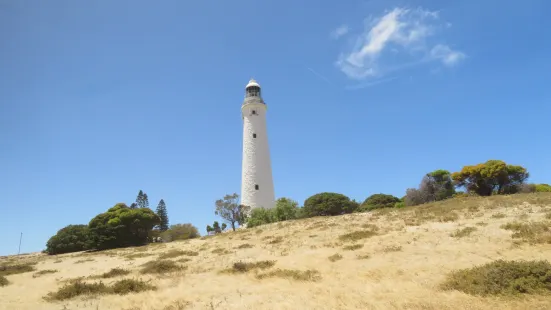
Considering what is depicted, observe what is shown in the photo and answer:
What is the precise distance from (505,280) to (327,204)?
1409 inches

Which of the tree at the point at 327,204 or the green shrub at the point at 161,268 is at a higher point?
the tree at the point at 327,204

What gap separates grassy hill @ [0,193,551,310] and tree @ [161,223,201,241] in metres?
33.6

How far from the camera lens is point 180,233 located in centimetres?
5703

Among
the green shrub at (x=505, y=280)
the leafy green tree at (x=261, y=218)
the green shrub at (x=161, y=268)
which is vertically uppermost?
the leafy green tree at (x=261, y=218)

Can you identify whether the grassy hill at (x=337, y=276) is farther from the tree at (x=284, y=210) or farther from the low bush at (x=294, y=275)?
the tree at (x=284, y=210)

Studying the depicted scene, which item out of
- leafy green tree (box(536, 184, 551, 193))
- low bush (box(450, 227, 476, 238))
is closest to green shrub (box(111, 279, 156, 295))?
low bush (box(450, 227, 476, 238))

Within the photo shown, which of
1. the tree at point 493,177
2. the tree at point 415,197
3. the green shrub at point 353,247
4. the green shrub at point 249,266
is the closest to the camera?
the green shrub at point 249,266

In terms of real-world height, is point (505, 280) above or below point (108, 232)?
below

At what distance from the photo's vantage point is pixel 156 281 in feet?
47.6

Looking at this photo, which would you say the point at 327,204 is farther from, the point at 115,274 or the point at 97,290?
the point at 97,290

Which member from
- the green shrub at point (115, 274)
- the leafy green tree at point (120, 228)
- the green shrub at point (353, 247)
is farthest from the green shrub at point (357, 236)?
the leafy green tree at point (120, 228)

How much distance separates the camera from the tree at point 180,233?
55.5 metres

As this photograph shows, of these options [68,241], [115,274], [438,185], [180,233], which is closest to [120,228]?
[68,241]

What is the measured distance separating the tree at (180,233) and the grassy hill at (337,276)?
33.6 m
